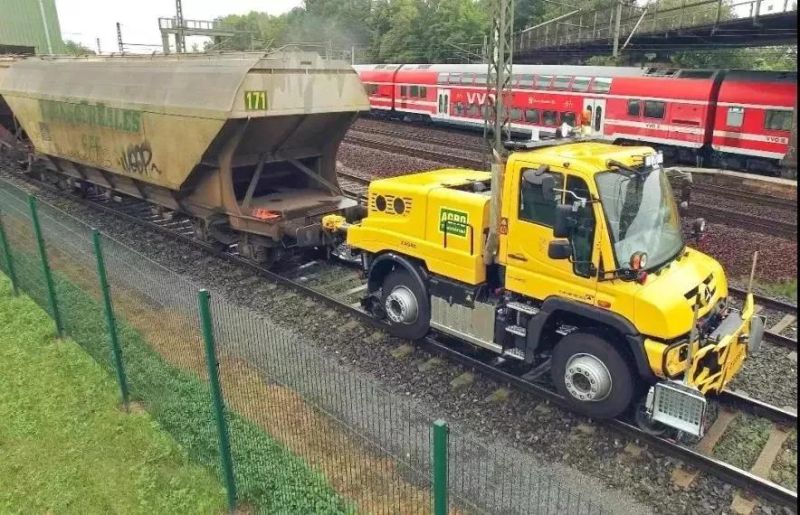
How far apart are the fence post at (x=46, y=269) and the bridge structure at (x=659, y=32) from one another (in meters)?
13.2

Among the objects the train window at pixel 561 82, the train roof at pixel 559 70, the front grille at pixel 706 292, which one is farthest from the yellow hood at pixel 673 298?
the train window at pixel 561 82

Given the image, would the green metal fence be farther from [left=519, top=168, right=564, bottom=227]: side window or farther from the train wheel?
the train wheel

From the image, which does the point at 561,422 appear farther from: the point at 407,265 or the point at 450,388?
the point at 407,265

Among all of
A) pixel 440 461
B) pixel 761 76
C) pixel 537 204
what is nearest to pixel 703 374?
pixel 537 204

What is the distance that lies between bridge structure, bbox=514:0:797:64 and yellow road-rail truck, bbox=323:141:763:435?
812 cm

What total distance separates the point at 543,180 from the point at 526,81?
1932 cm

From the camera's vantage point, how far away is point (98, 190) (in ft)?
48.4

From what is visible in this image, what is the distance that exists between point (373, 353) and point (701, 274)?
396cm

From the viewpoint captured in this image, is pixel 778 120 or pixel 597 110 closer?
pixel 778 120

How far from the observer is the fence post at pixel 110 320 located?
6383 mm

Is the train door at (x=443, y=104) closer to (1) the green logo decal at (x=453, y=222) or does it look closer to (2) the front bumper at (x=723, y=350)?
(1) the green logo decal at (x=453, y=222)

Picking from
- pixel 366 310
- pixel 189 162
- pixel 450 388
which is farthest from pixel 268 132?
pixel 450 388

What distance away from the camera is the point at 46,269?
803 cm

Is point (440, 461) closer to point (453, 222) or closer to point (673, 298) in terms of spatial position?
point (673, 298)
